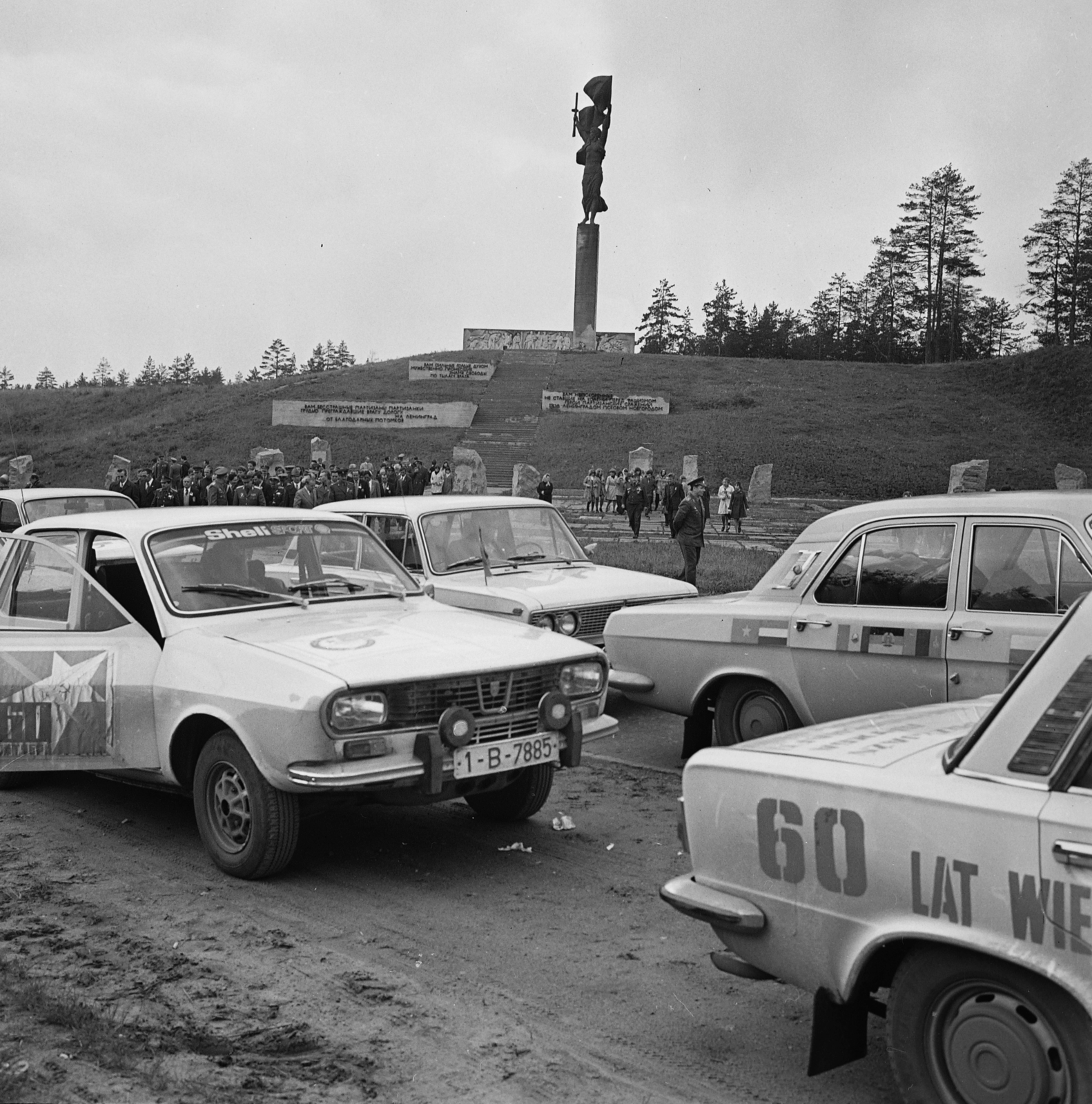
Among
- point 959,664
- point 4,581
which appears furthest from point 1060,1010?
point 4,581

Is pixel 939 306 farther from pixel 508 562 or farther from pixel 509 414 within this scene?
pixel 508 562

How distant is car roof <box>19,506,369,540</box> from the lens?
5.98 m

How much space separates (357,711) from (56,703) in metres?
1.90

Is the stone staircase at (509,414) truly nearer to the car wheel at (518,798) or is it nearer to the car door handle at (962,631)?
the car wheel at (518,798)

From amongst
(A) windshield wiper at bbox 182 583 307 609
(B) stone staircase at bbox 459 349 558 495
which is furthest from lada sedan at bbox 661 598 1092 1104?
(B) stone staircase at bbox 459 349 558 495

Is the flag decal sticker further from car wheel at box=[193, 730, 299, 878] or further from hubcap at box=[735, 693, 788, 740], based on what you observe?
car wheel at box=[193, 730, 299, 878]

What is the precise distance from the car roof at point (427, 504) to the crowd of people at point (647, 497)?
12730 millimetres

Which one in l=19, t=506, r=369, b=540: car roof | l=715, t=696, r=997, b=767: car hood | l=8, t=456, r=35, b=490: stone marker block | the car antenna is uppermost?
l=8, t=456, r=35, b=490: stone marker block

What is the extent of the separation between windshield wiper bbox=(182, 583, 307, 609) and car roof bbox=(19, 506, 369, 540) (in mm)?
377

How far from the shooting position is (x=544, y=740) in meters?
5.30

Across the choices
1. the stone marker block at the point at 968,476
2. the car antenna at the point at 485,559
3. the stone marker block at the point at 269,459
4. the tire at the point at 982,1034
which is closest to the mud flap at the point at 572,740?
the tire at the point at 982,1034

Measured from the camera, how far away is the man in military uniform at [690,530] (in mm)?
16438

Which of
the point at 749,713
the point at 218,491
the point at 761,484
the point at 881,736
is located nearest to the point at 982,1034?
the point at 881,736

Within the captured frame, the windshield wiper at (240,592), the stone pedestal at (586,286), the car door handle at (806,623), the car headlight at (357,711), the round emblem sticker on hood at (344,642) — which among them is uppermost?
the stone pedestal at (586,286)
